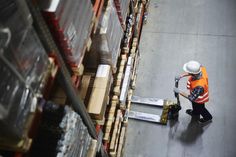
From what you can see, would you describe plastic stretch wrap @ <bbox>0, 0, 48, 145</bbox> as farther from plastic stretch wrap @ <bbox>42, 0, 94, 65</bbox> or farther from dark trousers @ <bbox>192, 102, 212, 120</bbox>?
dark trousers @ <bbox>192, 102, 212, 120</bbox>

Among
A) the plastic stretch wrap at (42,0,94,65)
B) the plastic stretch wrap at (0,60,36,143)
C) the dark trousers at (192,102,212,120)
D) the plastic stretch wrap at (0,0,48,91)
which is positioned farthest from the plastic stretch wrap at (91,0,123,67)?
the dark trousers at (192,102,212,120)

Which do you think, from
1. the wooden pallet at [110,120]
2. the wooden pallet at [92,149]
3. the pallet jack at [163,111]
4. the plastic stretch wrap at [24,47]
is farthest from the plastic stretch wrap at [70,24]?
the pallet jack at [163,111]

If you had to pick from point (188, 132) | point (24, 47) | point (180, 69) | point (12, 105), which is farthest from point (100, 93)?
point (180, 69)

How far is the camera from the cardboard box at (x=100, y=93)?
432 centimetres

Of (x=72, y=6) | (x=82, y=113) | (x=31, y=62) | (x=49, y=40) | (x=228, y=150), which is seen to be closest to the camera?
(x=31, y=62)

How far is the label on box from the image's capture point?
465 cm

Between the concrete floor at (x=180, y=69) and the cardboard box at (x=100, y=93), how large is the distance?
2.88 m

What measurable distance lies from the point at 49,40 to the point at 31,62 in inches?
14.4

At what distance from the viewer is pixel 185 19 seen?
9195 mm

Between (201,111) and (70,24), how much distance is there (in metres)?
4.63

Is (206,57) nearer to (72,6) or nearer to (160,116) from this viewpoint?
(160,116)

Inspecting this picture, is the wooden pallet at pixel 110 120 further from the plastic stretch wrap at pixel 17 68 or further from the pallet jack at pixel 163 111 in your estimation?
the plastic stretch wrap at pixel 17 68

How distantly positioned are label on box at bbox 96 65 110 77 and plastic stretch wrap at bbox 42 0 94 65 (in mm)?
1081

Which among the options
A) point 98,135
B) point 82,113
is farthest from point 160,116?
point 82,113
